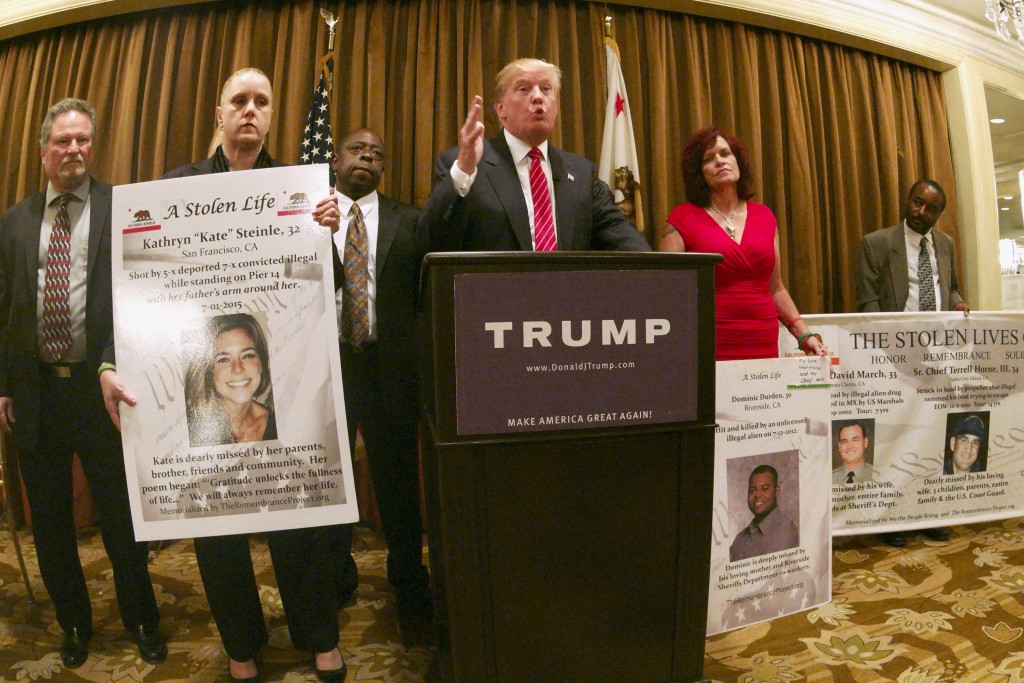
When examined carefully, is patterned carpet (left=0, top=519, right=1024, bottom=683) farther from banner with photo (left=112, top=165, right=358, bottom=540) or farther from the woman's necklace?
the woman's necklace

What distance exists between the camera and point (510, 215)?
1.39 metres

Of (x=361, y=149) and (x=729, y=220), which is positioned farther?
(x=729, y=220)

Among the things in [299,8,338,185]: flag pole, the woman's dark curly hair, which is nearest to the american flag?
[299,8,338,185]: flag pole

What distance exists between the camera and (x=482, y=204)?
1390 millimetres

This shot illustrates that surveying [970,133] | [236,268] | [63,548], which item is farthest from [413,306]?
[970,133]

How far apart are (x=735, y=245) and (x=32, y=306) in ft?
7.22

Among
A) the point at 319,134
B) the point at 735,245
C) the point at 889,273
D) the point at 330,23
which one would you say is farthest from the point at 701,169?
the point at 330,23

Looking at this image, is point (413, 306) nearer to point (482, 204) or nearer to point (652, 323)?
point (482, 204)

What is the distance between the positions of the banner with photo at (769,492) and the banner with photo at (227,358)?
2.97 feet

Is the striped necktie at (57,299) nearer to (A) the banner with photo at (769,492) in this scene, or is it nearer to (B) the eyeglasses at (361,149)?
(B) the eyeglasses at (361,149)

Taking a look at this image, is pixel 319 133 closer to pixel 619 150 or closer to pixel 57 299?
pixel 57 299

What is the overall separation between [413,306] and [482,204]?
1.57 feet

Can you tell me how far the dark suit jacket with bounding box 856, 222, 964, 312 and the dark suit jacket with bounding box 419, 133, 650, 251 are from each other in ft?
6.32

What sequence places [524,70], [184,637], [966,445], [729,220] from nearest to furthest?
[524,70], [184,637], [729,220], [966,445]
